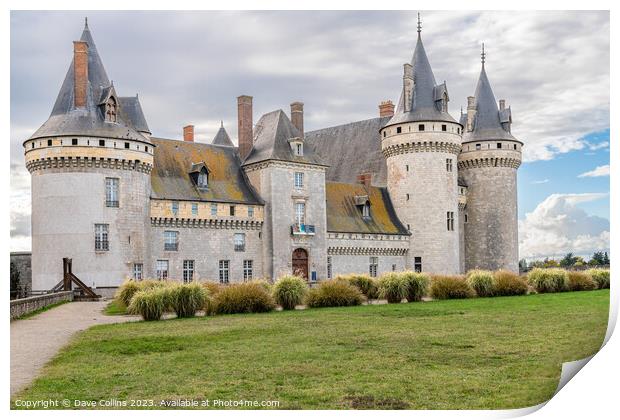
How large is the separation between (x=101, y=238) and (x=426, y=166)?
73.5 feet

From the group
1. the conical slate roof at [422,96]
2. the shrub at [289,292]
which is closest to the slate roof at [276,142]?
the conical slate roof at [422,96]

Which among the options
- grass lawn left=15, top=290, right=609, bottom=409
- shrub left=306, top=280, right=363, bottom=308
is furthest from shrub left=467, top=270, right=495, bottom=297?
grass lawn left=15, top=290, right=609, bottom=409

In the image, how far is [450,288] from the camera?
3073 centimetres

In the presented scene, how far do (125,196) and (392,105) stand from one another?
25667mm

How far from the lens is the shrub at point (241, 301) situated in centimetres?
2427

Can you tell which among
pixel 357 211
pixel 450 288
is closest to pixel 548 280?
pixel 450 288

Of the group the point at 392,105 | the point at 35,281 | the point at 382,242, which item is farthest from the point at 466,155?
the point at 35,281

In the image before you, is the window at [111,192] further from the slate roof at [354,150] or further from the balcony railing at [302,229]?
the slate roof at [354,150]

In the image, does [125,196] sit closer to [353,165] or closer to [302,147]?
[302,147]

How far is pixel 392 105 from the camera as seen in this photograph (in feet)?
186

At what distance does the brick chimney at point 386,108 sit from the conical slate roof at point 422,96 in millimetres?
5227

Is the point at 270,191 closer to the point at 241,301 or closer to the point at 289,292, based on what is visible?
the point at 289,292

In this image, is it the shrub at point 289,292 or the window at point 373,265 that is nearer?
the shrub at point 289,292

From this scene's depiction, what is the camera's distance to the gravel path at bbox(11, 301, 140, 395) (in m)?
13.2
